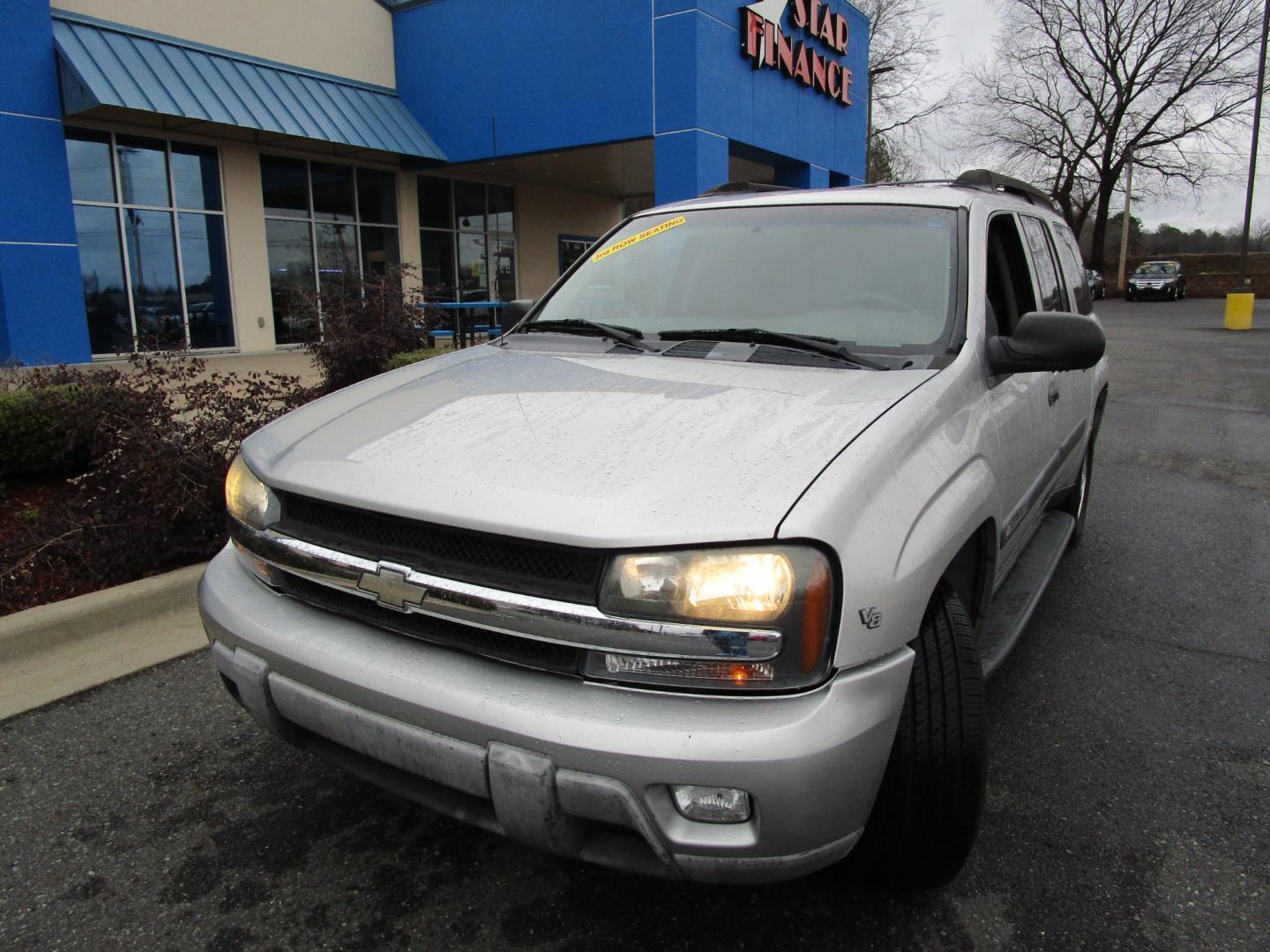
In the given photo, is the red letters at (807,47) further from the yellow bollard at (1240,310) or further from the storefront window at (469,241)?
the yellow bollard at (1240,310)

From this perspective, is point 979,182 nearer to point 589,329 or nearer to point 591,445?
point 589,329

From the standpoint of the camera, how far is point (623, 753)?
166 cm

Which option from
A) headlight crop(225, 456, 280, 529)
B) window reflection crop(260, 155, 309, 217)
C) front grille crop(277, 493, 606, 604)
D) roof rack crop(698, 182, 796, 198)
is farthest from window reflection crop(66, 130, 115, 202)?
front grille crop(277, 493, 606, 604)

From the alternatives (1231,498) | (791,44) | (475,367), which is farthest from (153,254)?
(1231,498)

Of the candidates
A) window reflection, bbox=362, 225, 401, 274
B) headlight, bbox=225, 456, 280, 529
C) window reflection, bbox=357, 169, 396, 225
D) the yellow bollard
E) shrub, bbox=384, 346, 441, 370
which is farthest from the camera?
the yellow bollard

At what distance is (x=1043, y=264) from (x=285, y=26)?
14364mm

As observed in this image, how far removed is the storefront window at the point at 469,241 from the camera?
18.8 meters

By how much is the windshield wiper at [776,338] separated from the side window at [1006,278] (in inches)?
23.6

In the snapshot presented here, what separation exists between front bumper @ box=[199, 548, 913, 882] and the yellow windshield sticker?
2143 mm

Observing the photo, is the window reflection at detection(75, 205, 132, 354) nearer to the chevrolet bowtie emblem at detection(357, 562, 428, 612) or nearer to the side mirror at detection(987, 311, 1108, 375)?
the chevrolet bowtie emblem at detection(357, 562, 428, 612)

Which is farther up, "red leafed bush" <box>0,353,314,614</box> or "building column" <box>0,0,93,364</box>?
"building column" <box>0,0,93,364</box>

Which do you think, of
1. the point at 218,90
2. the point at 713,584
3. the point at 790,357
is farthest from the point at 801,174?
the point at 713,584

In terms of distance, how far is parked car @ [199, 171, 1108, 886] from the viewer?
1704 mm

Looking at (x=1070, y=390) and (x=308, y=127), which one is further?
(x=308, y=127)
